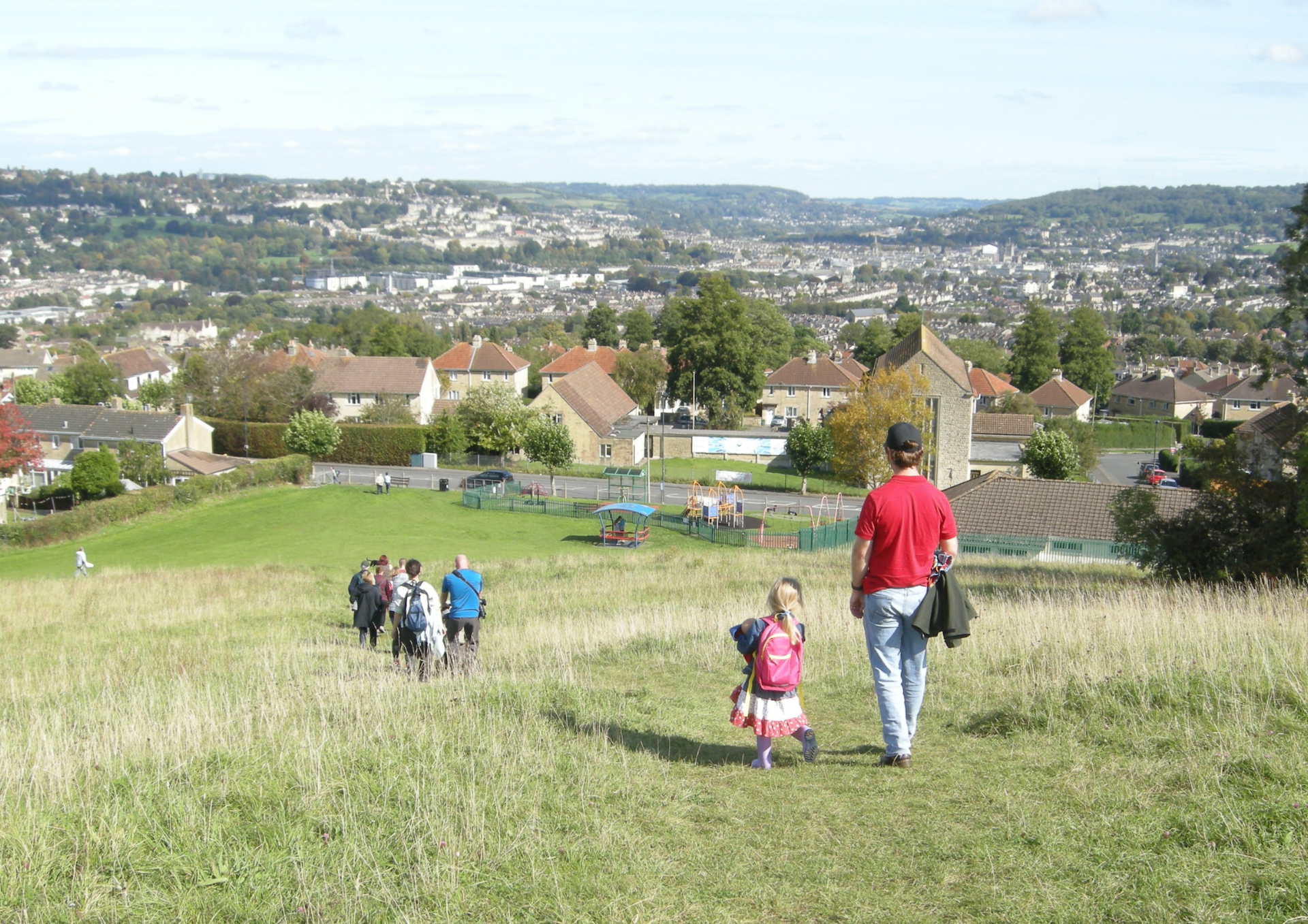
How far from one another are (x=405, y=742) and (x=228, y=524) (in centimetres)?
3743

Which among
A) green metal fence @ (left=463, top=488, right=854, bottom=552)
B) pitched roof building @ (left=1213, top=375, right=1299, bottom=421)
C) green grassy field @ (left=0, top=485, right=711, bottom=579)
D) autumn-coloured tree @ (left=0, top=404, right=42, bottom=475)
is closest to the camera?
green grassy field @ (left=0, top=485, right=711, bottom=579)

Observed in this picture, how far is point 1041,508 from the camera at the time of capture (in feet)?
115

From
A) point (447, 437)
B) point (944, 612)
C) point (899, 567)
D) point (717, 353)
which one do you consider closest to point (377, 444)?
point (447, 437)

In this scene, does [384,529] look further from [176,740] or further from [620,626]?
[176,740]

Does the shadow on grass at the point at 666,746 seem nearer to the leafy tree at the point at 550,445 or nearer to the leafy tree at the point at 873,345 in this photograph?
the leafy tree at the point at 550,445

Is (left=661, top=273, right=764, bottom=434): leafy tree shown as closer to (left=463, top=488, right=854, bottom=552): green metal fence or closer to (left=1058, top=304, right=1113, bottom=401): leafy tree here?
(left=463, top=488, right=854, bottom=552): green metal fence

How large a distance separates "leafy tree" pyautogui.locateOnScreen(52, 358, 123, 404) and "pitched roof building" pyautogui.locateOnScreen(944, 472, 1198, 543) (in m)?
84.3

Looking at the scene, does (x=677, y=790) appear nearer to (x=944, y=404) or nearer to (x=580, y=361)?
(x=944, y=404)

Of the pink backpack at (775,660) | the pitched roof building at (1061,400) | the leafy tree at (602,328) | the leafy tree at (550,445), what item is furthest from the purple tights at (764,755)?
the leafy tree at (602,328)

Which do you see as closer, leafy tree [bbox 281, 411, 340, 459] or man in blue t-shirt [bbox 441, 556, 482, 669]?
man in blue t-shirt [bbox 441, 556, 482, 669]

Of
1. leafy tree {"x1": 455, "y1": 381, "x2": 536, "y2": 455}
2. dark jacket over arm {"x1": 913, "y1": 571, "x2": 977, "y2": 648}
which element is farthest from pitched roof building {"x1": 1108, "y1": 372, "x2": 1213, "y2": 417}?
dark jacket over arm {"x1": 913, "y1": 571, "x2": 977, "y2": 648}

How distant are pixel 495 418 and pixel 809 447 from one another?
708 inches

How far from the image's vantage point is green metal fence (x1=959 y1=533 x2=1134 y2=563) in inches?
1245

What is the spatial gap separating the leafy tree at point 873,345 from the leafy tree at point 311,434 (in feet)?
193
